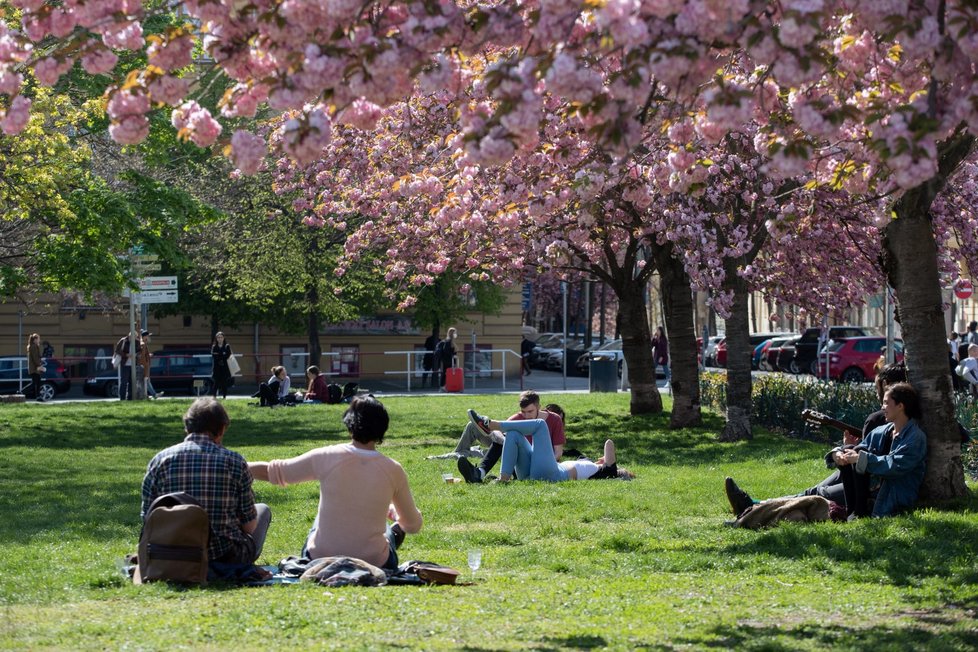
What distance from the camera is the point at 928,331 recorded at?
11508mm

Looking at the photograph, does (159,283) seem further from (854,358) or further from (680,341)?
(854,358)

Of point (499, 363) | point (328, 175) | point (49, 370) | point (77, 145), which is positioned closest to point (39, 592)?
point (328, 175)

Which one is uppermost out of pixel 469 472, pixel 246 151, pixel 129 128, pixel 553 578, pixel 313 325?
pixel 129 128

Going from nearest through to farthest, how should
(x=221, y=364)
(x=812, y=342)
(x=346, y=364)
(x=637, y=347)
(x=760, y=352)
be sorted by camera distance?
(x=637, y=347) < (x=221, y=364) < (x=346, y=364) < (x=812, y=342) < (x=760, y=352)

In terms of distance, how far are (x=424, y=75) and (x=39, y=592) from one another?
13.6ft

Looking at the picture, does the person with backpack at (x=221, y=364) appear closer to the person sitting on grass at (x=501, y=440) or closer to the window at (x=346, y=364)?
the window at (x=346, y=364)

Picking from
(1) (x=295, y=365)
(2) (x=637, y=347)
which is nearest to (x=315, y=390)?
(2) (x=637, y=347)

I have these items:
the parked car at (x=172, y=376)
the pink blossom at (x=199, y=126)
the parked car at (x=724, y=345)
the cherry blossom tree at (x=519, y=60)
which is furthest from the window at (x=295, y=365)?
the pink blossom at (x=199, y=126)

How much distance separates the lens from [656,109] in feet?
33.4

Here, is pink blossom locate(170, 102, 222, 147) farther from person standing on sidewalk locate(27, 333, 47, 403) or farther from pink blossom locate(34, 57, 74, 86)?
person standing on sidewalk locate(27, 333, 47, 403)

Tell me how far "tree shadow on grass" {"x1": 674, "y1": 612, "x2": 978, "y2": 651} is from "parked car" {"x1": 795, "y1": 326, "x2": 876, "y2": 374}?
148 ft

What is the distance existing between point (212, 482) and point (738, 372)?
46.8 ft

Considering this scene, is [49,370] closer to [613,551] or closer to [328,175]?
[328,175]

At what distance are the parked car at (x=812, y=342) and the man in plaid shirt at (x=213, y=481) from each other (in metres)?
44.6
